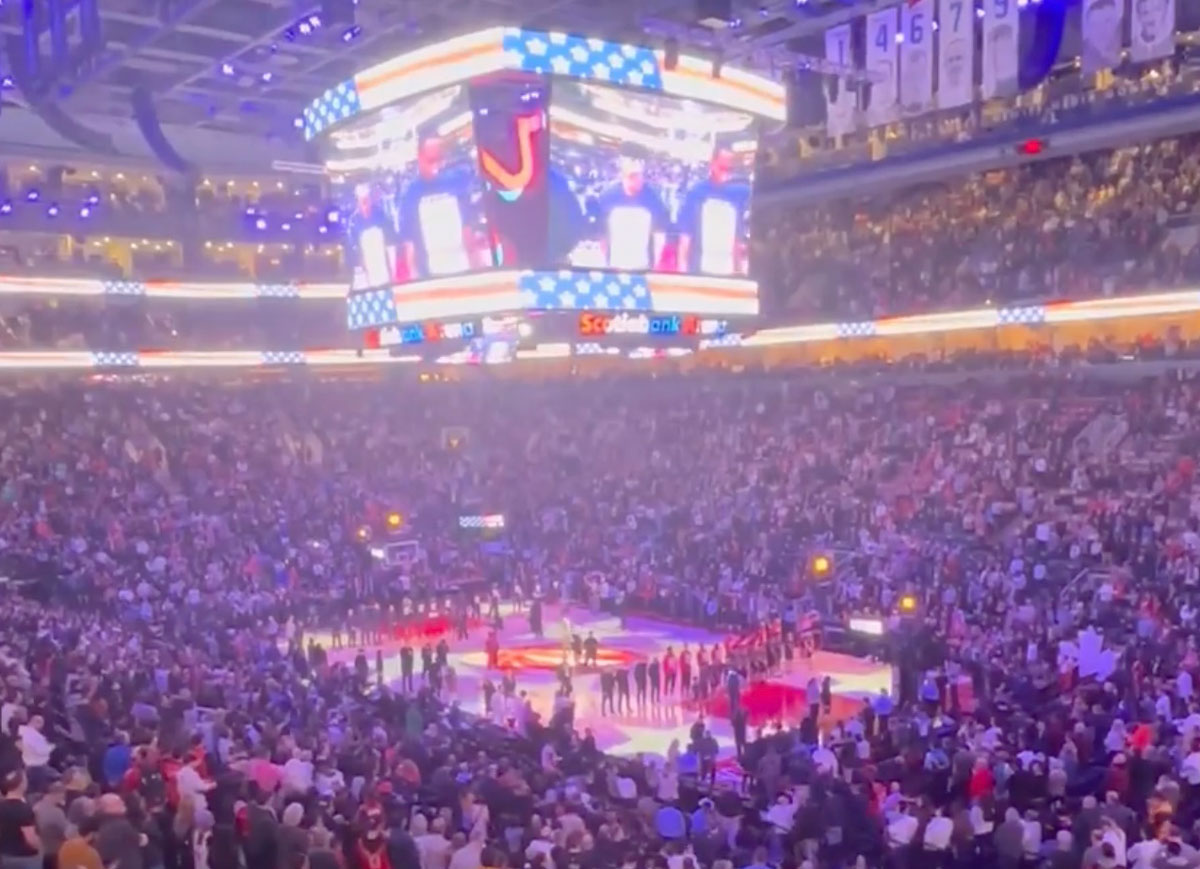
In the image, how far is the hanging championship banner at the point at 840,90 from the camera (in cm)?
1964

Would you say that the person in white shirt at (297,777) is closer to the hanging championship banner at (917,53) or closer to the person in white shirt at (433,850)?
the person in white shirt at (433,850)

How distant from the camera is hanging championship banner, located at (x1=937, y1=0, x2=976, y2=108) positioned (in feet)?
57.2

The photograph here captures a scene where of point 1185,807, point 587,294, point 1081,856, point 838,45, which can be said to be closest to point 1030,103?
point 838,45

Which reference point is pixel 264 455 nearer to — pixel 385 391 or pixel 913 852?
pixel 385 391

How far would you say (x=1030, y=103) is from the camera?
2395 cm

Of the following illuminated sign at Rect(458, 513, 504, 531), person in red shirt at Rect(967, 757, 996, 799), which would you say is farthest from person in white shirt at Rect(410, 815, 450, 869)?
illuminated sign at Rect(458, 513, 504, 531)

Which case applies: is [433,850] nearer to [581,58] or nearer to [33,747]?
[33,747]

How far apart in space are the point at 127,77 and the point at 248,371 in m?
9.96

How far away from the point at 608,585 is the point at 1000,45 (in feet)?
38.4

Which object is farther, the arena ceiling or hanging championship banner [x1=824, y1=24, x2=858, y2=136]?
the arena ceiling

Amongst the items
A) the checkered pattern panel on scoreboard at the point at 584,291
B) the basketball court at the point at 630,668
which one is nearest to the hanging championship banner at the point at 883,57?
the checkered pattern panel on scoreboard at the point at 584,291

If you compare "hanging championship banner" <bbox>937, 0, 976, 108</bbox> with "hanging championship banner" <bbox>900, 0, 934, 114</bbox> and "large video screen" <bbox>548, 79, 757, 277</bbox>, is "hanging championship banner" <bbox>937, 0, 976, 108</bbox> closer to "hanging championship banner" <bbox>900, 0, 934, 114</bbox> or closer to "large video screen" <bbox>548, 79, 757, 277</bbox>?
"hanging championship banner" <bbox>900, 0, 934, 114</bbox>

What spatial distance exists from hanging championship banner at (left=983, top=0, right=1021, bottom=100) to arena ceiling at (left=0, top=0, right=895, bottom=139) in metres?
2.33

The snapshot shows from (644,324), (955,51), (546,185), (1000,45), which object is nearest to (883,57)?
(955,51)
